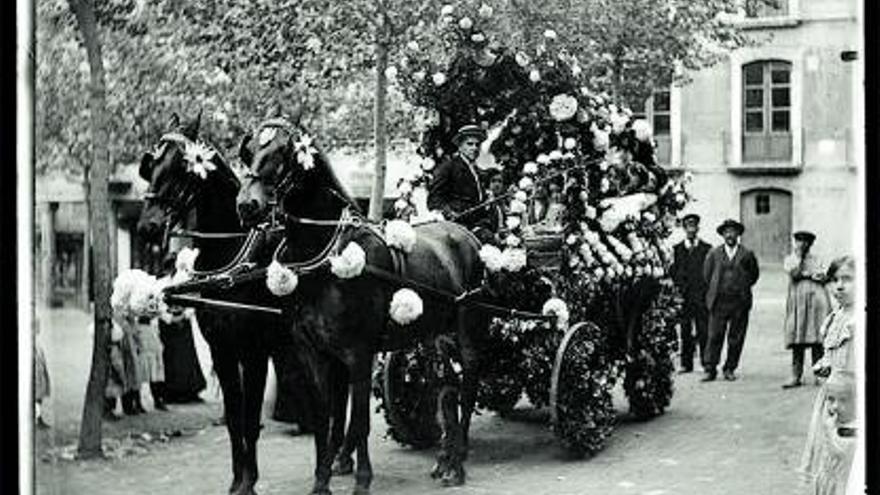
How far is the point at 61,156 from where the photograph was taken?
6.12 m

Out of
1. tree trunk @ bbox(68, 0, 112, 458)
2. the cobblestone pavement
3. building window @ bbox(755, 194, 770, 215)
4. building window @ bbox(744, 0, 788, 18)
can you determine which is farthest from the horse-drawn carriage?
building window @ bbox(744, 0, 788, 18)

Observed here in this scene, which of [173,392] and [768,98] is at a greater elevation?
[768,98]

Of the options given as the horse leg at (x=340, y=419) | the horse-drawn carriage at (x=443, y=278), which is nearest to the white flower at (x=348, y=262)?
the horse-drawn carriage at (x=443, y=278)

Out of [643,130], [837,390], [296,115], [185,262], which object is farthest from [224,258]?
[837,390]

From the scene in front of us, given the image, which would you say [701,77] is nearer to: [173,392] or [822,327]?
[822,327]

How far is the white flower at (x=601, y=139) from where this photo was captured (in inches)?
282

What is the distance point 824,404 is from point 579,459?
145cm

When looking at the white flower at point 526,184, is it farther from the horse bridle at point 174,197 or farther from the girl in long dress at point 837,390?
the girl in long dress at point 837,390

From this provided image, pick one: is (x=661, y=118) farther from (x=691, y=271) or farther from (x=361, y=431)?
(x=361, y=431)

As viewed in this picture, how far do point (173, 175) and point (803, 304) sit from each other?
260 centimetres

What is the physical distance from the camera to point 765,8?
6145 mm

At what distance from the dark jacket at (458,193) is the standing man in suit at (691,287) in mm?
949

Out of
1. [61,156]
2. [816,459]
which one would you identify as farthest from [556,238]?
[61,156]

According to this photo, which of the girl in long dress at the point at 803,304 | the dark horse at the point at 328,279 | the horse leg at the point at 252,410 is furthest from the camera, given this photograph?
the horse leg at the point at 252,410
